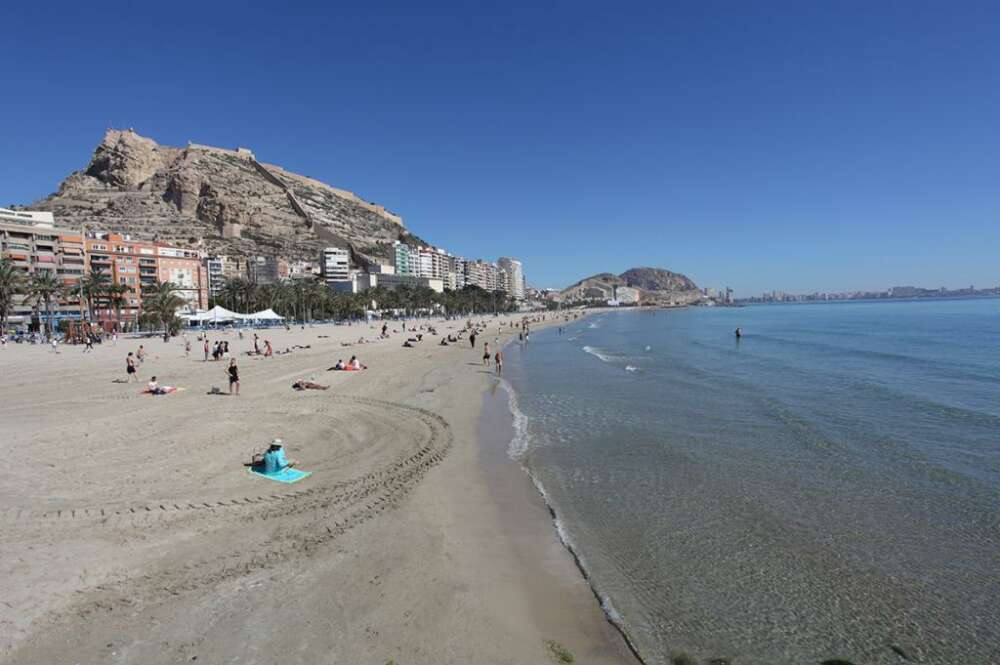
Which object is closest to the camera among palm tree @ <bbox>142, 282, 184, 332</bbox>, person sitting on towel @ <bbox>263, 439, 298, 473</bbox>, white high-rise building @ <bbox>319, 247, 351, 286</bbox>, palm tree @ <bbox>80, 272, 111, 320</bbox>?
person sitting on towel @ <bbox>263, 439, 298, 473</bbox>

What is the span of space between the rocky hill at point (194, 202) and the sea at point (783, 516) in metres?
147

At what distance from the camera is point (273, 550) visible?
Answer: 7.14 meters

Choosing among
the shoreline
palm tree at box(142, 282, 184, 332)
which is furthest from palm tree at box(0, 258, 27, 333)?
the shoreline

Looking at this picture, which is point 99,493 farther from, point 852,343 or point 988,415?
point 852,343

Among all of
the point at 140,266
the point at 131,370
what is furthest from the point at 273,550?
the point at 140,266

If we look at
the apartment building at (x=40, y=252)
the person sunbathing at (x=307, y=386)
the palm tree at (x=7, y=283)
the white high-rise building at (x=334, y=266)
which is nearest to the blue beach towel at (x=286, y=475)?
the person sunbathing at (x=307, y=386)

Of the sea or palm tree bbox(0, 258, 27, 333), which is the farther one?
palm tree bbox(0, 258, 27, 333)

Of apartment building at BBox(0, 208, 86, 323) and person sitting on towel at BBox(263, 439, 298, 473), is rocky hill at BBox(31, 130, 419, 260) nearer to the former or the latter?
apartment building at BBox(0, 208, 86, 323)

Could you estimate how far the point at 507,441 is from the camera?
1420cm

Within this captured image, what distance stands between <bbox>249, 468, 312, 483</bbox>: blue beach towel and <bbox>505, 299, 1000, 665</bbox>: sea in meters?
4.72

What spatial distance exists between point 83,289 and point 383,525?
67833 millimetres

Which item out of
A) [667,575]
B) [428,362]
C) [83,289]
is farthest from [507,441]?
[83,289]

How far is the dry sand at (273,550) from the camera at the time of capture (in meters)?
5.30

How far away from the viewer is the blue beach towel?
9.86 meters
